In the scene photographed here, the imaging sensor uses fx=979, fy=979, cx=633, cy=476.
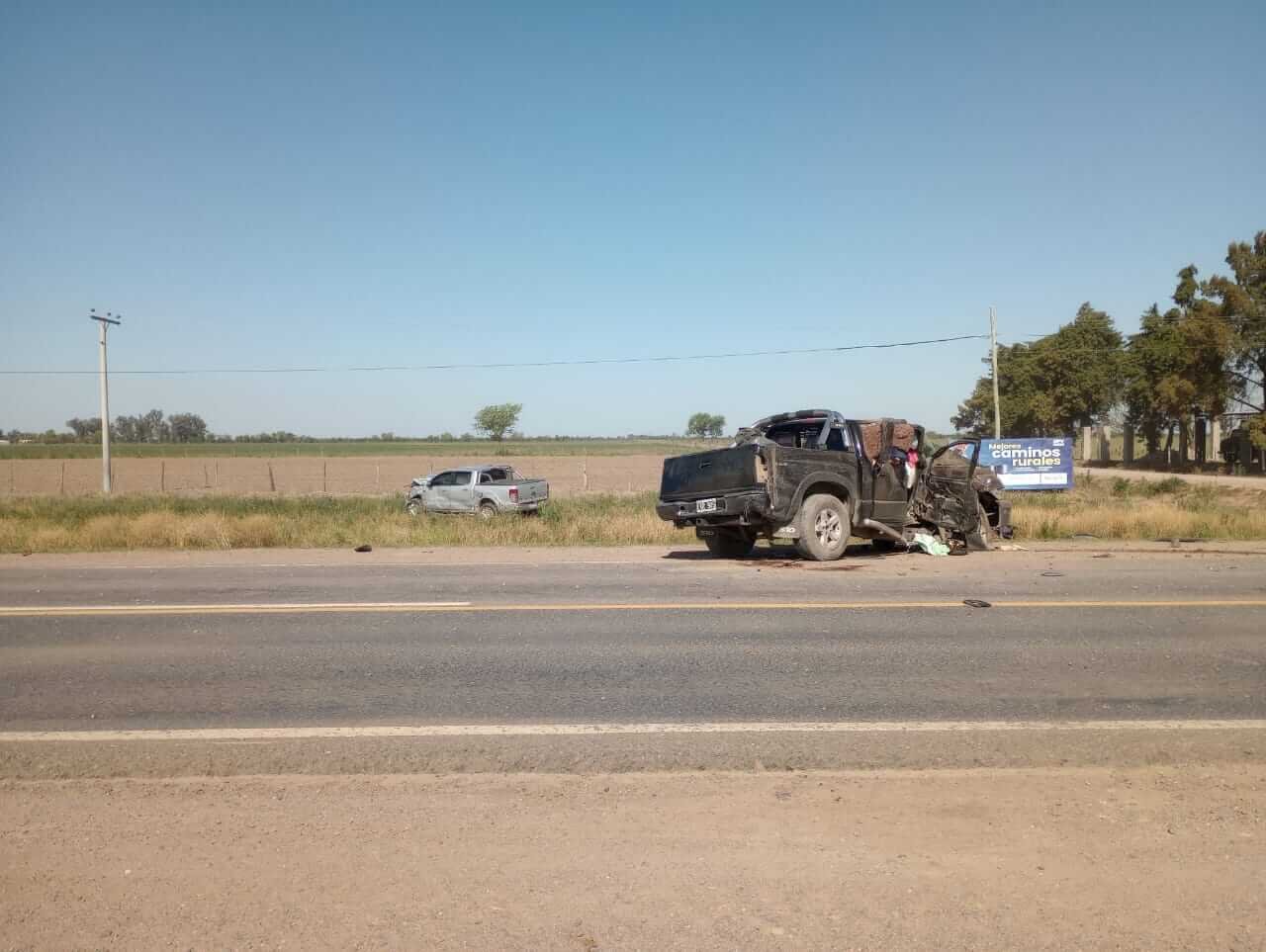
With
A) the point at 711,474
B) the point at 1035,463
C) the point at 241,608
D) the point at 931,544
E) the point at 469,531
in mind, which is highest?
the point at 1035,463

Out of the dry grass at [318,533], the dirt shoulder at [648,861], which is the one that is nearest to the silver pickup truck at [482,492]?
the dry grass at [318,533]

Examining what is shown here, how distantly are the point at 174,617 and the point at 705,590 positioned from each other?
5431 millimetres

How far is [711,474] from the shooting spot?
531 inches

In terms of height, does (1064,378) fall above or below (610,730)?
above

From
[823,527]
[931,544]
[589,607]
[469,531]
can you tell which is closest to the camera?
[589,607]

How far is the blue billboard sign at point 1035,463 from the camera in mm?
34344

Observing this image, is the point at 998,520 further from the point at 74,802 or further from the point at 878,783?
the point at 74,802

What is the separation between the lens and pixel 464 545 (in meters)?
17.9

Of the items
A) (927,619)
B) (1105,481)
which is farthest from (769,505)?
(1105,481)

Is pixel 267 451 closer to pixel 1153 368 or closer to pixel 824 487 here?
pixel 1153 368

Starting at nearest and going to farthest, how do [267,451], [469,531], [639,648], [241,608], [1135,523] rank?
[639,648], [241,608], [1135,523], [469,531], [267,451]

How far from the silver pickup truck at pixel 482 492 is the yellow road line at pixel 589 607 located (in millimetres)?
16942

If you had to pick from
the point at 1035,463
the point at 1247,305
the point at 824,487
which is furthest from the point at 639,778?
the point at 1247,305

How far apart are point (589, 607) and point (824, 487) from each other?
4.93 metres
